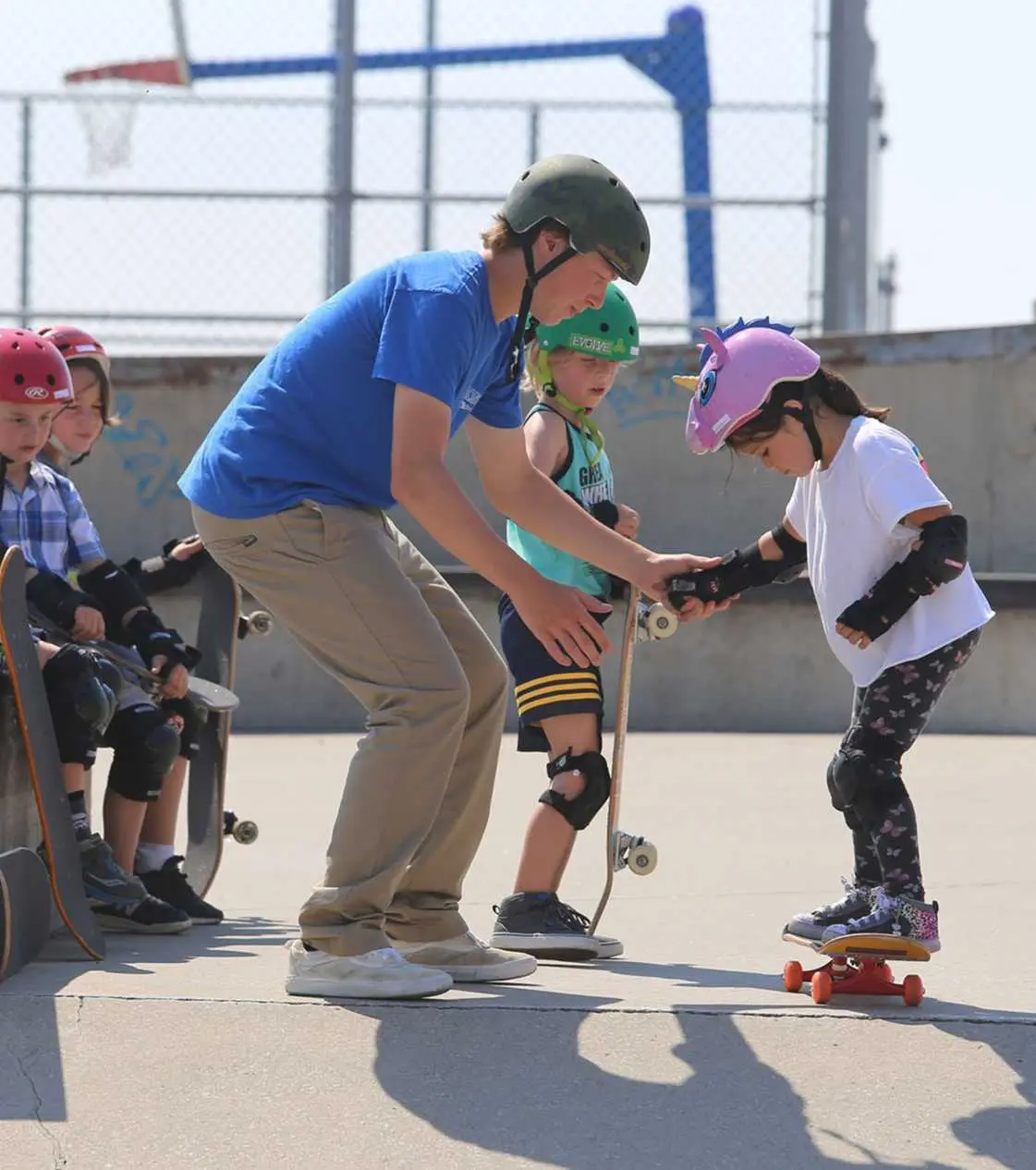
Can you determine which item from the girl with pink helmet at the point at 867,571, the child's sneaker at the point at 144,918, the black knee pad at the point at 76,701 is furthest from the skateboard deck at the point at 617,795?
the black knee pad at the point at 76,701

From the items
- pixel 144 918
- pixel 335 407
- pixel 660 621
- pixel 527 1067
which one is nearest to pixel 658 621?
pixel 660 621

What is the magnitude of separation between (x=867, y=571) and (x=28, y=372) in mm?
2167

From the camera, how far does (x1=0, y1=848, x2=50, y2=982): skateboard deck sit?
12.0 ft

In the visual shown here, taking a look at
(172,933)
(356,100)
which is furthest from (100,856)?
(356,100)

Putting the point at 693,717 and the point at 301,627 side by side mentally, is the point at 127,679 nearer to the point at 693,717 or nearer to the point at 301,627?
the point at 301,627

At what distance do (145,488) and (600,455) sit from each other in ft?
16.3

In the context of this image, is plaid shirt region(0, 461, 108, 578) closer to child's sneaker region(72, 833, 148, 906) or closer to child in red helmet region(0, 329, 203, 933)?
child in red helmet region(0, 329, 203, 933)

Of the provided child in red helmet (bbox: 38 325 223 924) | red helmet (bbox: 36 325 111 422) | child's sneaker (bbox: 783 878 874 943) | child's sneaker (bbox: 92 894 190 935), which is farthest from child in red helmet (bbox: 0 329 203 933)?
child's sneaker (bbox: 783 878 874 943)

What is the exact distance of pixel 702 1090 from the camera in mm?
3162

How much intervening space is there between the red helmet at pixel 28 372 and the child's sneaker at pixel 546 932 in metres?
1.74

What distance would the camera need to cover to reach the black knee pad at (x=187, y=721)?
506cm

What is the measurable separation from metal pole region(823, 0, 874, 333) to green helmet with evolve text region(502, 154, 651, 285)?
5.86 metres

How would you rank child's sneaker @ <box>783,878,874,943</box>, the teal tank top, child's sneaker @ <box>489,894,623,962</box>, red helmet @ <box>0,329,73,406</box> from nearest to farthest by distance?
child's sneaker @ <box>783,878,874,943</box>, child's sneaker @ <box>489,894,623,962</box>, red helmet @ <box>0,329,73,406</box>, the teal tank top

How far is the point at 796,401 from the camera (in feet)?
12.9
